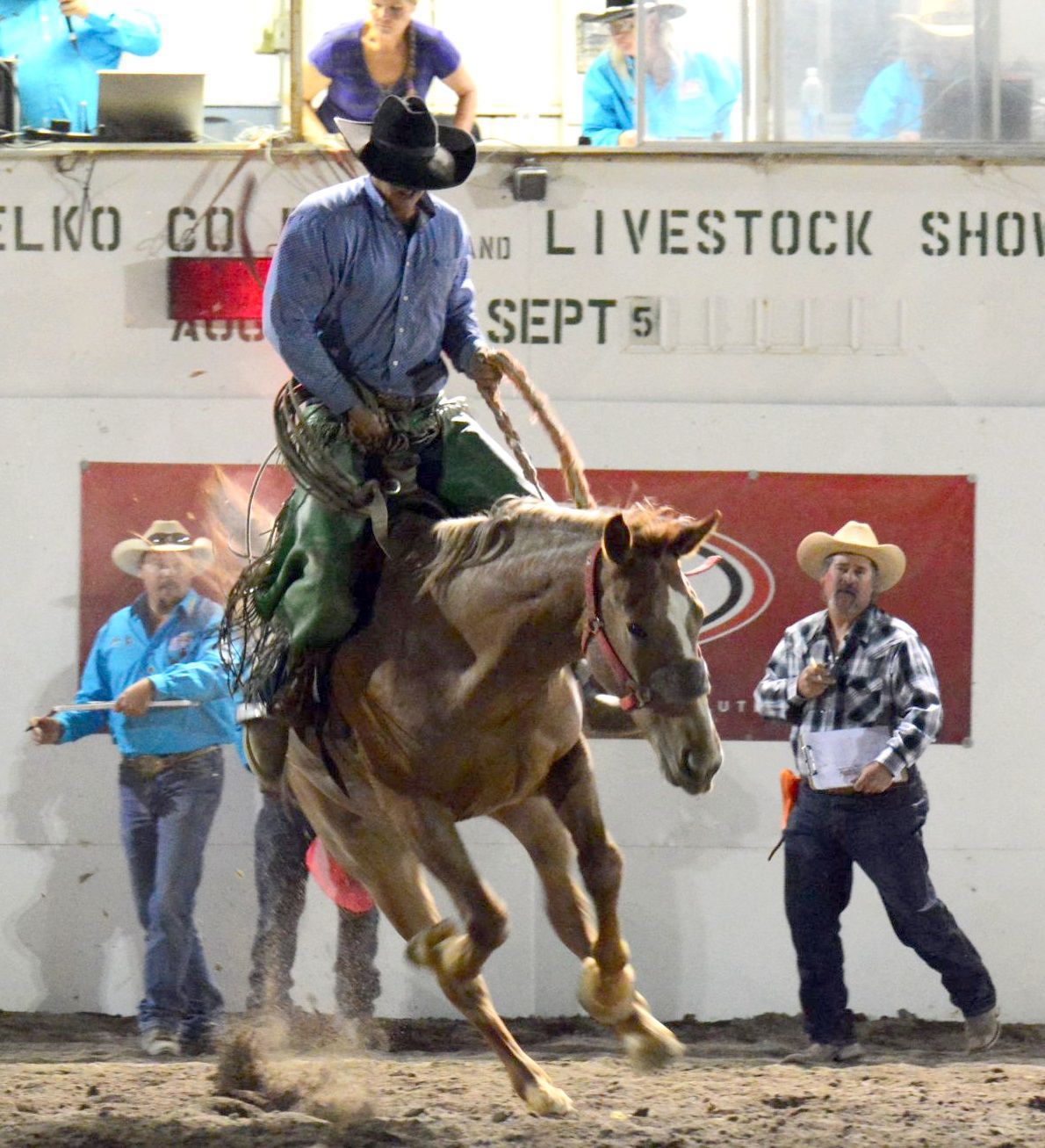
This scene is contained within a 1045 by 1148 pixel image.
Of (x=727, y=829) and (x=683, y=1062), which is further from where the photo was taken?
(x=727, y=829)

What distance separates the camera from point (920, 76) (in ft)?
23.7

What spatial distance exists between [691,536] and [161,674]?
304cm

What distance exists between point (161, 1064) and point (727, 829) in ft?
7.43

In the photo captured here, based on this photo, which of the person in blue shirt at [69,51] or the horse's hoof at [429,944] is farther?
the person in blue shirt at [69,51]

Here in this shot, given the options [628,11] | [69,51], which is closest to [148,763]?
[69,51]

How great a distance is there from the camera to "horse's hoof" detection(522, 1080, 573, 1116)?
4934 millimetres

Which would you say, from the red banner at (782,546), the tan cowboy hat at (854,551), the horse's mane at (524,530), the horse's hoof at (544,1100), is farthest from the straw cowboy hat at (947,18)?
the horse's hoof at (544,1100)

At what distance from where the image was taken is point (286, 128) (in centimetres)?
737

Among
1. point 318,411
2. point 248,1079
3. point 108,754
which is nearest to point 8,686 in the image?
point 108,754

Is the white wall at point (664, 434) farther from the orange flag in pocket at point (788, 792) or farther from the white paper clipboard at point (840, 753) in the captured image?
the white paper clipboard at point (840, 753)

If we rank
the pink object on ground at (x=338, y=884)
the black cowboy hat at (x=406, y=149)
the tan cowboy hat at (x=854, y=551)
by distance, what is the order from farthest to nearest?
the tan cowboy hat at (x=854, y=551), the pink object on ground at (x=338, y=884), the black cowboy hat at (x=406, y=149)

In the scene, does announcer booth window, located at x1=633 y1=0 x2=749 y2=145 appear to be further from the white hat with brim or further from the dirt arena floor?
the dirt arena floor

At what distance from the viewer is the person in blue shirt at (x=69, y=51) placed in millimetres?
7512

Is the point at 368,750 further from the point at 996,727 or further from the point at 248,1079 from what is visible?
the point at 996,727
